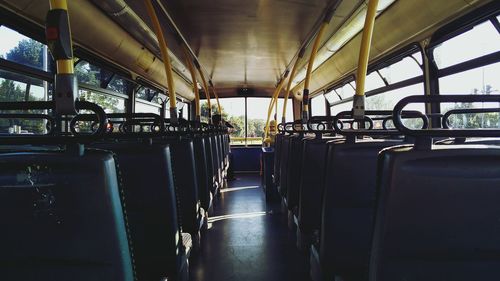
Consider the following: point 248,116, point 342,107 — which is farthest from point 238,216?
point 248,116

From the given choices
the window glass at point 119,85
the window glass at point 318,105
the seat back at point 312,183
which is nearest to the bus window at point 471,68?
the seat back at point 312,183

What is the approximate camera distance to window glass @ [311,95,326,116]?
7514 millimetres

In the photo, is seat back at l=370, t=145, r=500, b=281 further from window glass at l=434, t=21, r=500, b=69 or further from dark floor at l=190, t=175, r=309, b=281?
window glass at l=434, t=21, r=500, b=69

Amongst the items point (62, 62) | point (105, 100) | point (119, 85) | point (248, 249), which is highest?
point (119, 85)

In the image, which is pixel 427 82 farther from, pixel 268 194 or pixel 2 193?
pixel 2 193

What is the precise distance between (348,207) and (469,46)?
82.3 inches

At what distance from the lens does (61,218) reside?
849 mm

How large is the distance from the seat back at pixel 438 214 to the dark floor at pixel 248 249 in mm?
1696

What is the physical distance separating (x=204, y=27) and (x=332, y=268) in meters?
3.52

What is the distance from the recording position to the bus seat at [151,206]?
4.70 feet

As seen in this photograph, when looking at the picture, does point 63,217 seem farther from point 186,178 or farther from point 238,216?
point 238,216

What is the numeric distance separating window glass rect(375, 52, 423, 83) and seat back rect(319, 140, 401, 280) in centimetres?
234

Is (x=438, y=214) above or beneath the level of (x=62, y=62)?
beneath

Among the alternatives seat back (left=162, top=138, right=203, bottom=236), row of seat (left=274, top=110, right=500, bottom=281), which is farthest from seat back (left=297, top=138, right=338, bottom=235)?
row of seat (left=274, top=110, right=500, bottom=281)
